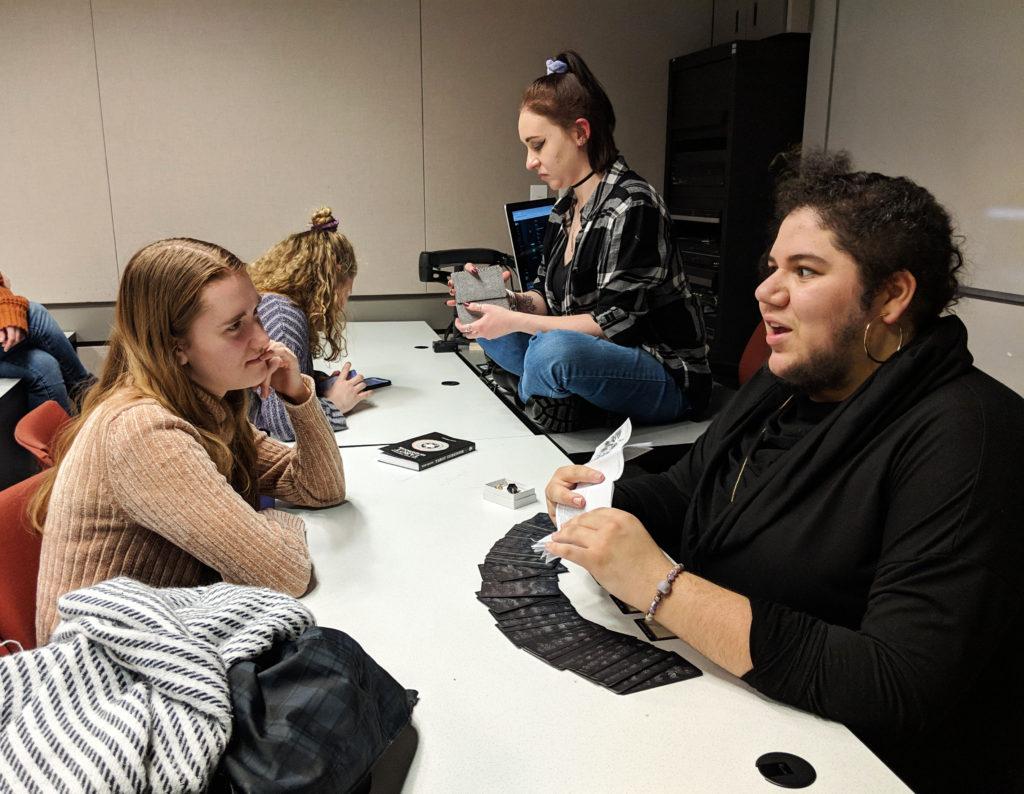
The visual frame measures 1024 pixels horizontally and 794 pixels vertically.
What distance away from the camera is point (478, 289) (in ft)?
8.13

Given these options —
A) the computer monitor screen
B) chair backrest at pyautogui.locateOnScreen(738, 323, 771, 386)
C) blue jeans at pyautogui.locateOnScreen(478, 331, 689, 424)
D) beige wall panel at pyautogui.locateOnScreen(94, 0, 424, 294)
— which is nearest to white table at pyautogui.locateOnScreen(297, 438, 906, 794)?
blue jeans at pyautogui.locateOnScreen(478, 331, 689, 424)

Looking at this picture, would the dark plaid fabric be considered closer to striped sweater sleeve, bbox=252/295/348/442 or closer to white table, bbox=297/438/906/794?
striped sweater sleeve, bbox=252/295/348/442

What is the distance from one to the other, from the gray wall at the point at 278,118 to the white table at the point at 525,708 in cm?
297

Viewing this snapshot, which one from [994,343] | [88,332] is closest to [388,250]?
[88,332]

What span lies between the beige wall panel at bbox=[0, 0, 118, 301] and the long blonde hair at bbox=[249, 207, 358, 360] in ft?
6.09

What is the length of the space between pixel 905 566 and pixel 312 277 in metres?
1.95

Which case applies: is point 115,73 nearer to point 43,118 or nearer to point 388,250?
point 43,118

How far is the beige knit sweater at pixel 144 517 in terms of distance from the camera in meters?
1.20

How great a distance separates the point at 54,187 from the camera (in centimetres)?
382

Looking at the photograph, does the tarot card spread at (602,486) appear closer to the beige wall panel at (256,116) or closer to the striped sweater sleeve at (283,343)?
the striped sweater sleeve at (283,343)

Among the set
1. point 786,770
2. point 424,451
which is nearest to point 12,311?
point 424,451

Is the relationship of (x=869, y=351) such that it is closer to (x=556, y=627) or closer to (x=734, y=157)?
(x=556, y=627)

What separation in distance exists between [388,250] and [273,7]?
124cm

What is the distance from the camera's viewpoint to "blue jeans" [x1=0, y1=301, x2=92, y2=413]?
10.4 feet
